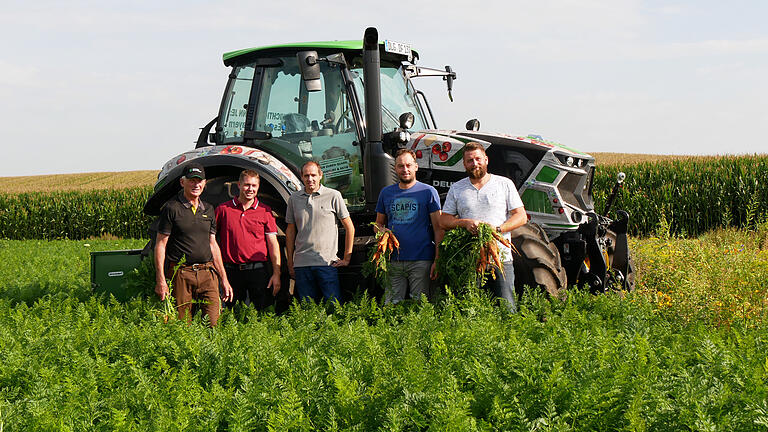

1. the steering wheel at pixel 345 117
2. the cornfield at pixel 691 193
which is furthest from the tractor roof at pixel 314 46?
the cornfield at pixel 691 193

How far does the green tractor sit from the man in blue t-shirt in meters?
0.73

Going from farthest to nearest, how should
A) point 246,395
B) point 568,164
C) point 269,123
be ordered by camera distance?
point 269,123
point 568,164
point 246,395

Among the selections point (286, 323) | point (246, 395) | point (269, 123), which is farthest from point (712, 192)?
point (246, 395)

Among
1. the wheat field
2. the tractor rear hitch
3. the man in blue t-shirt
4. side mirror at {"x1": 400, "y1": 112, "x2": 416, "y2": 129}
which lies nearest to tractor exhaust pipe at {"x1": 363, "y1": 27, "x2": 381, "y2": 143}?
side mirror at {"x1": 400, "y1": 112, "x2": 416, "y2": 129}

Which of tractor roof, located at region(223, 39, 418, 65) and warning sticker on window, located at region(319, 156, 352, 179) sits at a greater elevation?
tractor roof, located at region(223, 39, 418, 65)

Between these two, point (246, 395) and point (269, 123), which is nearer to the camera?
point (246, 395)

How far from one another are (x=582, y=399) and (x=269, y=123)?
190 inches

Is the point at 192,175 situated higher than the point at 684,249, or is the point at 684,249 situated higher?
the point at 192,175

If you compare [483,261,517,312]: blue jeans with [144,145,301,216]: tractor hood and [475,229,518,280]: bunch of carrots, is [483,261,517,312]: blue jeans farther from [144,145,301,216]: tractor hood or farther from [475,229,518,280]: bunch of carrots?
[144,145,301,216]: tractor hood

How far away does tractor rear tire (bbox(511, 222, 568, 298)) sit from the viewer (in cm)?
590

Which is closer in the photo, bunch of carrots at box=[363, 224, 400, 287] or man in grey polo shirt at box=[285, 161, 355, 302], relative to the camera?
bunch of carrots at box=[363, 224, 400, 287]

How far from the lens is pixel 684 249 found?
1003 centimetres

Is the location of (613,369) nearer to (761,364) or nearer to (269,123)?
(761,364)

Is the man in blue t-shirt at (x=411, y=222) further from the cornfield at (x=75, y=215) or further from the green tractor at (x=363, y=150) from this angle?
the cornfield at (x=75, y=215)
